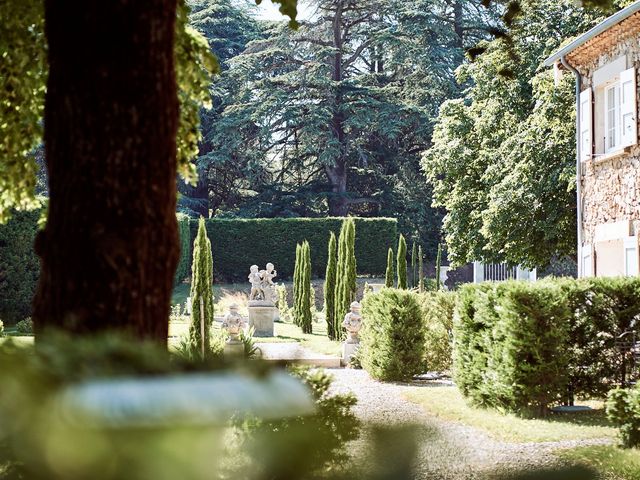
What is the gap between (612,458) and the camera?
259 inches

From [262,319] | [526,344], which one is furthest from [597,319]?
[262,319]

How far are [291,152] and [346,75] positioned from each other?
3872mm

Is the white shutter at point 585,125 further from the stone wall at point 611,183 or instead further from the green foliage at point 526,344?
the green foliage at point 526,344

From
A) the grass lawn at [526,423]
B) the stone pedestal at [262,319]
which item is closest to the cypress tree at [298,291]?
the stone pedestal at [262,319]

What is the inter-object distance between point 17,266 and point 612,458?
48.8 ft

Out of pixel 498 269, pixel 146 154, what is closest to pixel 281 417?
pixel 146 154

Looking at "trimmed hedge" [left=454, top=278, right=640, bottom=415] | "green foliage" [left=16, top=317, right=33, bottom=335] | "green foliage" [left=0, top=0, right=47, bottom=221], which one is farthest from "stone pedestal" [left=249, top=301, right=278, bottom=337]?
"green foliage" [left=0, top=0, right=47, bottom=221]

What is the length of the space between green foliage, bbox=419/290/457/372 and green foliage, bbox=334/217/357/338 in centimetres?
476

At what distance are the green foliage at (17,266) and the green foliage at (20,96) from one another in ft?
50.6

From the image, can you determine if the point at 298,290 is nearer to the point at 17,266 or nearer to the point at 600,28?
the point at 17,266

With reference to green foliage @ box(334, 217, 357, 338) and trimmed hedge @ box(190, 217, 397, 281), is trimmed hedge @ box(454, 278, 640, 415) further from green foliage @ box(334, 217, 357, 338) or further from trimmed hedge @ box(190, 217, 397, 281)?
trimmed hedge @ box(190, 217, 397, 281)

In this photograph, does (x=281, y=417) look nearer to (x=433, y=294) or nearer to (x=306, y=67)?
(x=433, y=294)

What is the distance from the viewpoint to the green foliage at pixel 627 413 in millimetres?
6879

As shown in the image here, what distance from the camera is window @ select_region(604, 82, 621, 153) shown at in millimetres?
12721
